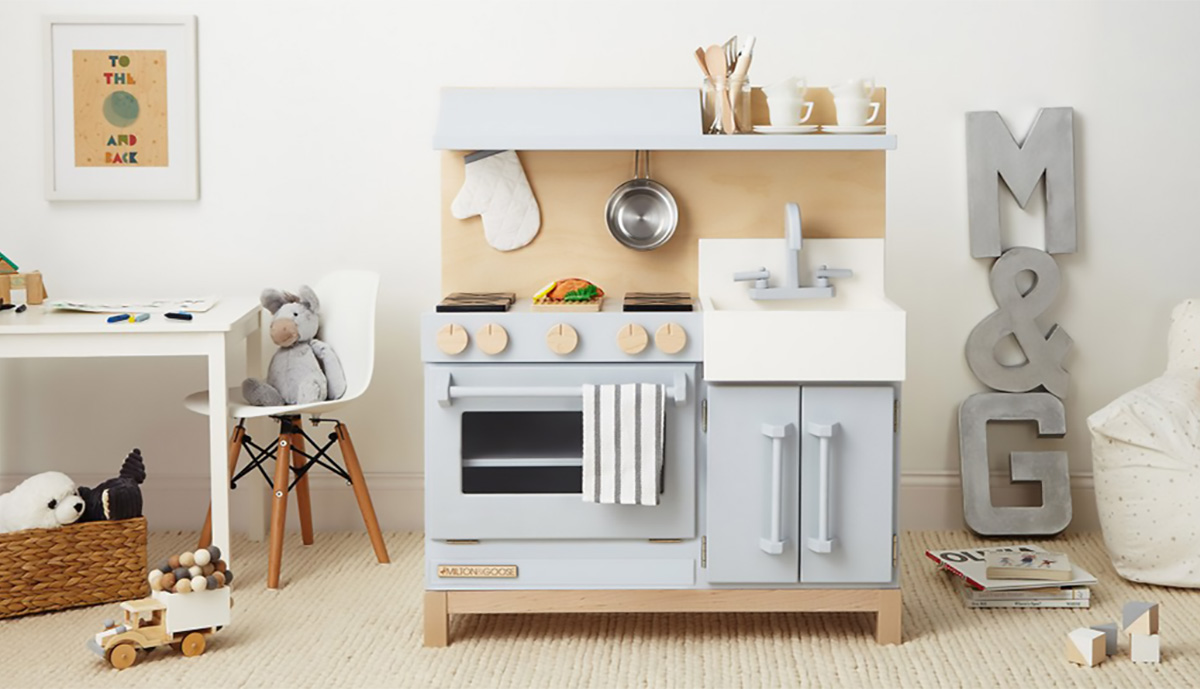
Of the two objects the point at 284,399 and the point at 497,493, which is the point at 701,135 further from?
the point at 284,399

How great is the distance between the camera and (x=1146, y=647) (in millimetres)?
2660

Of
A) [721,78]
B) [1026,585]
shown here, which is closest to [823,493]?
[1026,585]

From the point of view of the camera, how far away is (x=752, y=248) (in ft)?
9.64

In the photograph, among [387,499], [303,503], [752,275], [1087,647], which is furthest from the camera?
[387,499]

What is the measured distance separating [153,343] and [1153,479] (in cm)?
246

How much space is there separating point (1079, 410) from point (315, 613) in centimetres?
223

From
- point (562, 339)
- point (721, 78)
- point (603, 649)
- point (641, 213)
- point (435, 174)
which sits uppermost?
point (721, 78)

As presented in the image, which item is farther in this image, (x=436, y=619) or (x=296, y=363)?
(x=296, y=363)

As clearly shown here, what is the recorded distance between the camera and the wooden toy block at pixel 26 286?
3262 mm

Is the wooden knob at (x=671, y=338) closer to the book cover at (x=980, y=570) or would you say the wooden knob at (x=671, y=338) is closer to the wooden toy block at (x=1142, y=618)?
the book cover at (x=980, y=570)

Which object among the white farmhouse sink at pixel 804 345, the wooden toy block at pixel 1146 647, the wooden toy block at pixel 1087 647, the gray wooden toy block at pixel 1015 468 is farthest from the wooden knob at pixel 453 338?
the gray wooden toy block at pixel 1015 468

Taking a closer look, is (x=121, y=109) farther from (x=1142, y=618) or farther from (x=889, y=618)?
(x=1142, y=618)

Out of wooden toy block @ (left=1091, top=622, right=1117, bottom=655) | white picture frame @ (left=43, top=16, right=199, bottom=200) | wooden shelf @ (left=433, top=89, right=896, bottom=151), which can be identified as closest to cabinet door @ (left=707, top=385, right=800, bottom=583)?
wooden shelf @ (left=433, top=89, right=896, bottom=151)

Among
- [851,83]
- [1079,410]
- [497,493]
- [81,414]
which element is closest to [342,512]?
[81,414]
